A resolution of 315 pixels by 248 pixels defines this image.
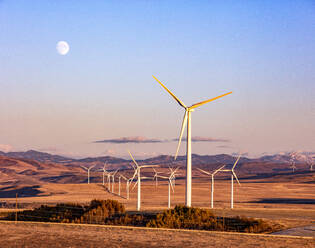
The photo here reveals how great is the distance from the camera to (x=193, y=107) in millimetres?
39812

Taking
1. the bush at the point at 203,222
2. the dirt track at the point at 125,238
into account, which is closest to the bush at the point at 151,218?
the bush at the point at 203,222

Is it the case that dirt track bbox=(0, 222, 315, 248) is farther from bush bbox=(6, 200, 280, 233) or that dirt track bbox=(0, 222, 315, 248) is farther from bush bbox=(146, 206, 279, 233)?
bush bbox=(6, 200, 280, 233)

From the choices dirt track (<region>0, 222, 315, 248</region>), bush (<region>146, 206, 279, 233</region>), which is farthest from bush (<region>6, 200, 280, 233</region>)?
dirt track (<region>0, 222, 315, 248</region>)

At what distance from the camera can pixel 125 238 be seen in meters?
24.3

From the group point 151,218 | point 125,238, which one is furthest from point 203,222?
point 125,238

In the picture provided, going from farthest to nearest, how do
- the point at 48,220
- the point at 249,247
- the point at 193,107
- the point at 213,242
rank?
the point at 193,107, the point at 48,220, the point at 213,242, the point at 249,247

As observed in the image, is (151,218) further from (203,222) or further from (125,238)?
(125,238)

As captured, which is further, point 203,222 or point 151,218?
point 151,218

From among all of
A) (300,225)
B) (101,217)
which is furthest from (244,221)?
(101,217)

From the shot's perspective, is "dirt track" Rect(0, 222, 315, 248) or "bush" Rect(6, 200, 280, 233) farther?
"bush" Rect(6, 200, 280, 233)

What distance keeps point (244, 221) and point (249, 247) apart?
9.10 m

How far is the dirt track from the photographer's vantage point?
2241 cm

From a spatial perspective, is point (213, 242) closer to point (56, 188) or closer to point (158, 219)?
point (158, 219)

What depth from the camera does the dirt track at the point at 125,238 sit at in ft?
73.5
